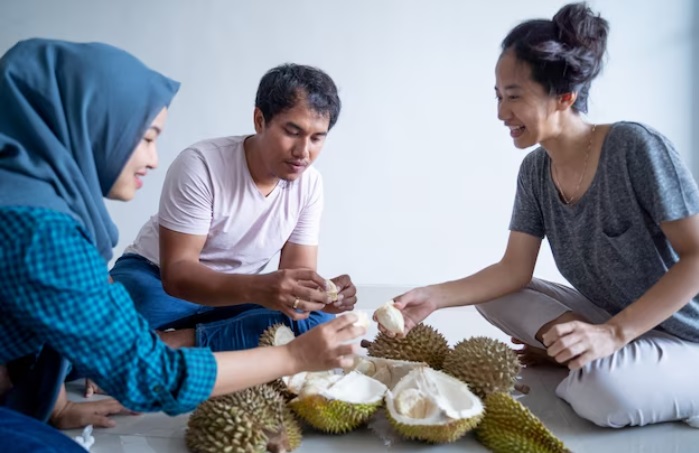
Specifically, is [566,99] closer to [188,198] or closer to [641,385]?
[641,385]

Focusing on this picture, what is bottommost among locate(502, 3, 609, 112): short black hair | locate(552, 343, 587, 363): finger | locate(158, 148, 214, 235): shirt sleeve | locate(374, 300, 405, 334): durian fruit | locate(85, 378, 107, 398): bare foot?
locate(85, 378, 107, 398): bare foot

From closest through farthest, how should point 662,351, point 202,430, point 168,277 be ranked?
point 202,430 < point 662,351 < point 168,277

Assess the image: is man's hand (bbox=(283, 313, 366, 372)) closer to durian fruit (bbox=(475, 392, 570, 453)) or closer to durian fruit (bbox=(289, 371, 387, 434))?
durian fruit (bbox=(289, 371, 387, 434))

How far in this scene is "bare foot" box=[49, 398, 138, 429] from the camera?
4.72ft

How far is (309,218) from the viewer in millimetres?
2025

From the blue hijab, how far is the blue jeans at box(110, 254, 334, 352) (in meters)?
0.80

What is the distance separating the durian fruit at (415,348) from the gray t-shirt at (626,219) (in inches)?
18.0

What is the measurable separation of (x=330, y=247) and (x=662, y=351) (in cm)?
221

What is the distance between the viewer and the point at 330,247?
139 inches

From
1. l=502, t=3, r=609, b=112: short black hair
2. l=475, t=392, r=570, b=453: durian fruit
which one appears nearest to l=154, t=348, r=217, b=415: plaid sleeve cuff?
l=475, t=392, r=570, b=453: durian fruit

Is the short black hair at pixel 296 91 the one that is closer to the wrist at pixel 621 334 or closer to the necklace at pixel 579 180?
the necklace at pixel 579 180

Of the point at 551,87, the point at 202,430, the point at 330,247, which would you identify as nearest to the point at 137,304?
the point at 202,430

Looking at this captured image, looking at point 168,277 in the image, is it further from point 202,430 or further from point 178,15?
point 178,15

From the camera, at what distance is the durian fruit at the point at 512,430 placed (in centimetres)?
123
